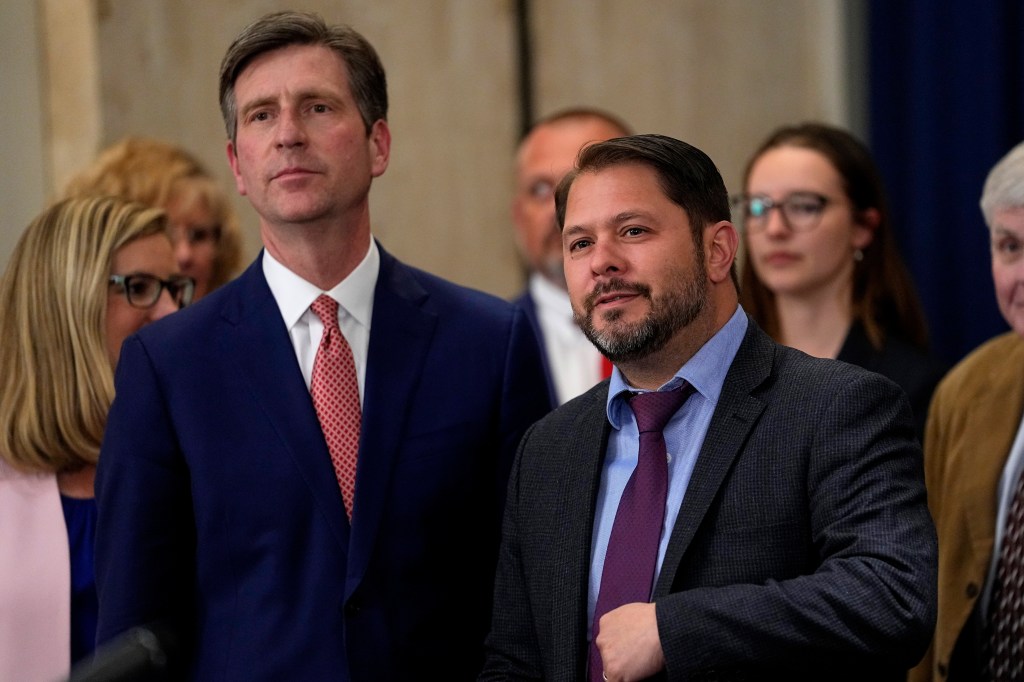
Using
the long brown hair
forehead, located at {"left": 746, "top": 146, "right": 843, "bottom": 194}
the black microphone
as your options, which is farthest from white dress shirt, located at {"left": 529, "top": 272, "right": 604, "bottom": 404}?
the black microphone

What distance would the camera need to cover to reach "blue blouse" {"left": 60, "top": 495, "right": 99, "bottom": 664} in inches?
108

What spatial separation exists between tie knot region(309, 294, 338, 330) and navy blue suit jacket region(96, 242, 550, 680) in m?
0.07

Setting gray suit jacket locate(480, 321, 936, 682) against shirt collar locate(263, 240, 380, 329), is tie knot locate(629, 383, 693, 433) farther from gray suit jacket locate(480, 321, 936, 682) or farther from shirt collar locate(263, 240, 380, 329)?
shirt collar locate(263, 240, 380, 329)

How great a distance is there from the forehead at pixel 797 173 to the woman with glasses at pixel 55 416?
5.22ft

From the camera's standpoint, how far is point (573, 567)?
2217mm

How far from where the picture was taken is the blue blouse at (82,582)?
9.04 ft

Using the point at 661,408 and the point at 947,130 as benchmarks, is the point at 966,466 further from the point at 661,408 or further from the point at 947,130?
the point at 947,130

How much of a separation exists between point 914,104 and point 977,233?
52 centimetres

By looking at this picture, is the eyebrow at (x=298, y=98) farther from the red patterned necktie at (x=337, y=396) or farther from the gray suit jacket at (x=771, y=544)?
the gray suit jacket at (x=771, y=544)

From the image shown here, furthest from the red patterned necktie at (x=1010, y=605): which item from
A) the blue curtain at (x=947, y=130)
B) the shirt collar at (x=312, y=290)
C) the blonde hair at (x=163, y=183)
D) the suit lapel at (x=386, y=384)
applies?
the blonde hair at (x=163, y=183)

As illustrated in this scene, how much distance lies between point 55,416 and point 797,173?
1.89 meters

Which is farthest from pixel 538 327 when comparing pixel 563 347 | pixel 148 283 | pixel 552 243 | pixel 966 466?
pixel 966 466

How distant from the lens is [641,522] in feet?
7.14

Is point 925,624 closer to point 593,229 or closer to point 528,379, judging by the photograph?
point 593,229
